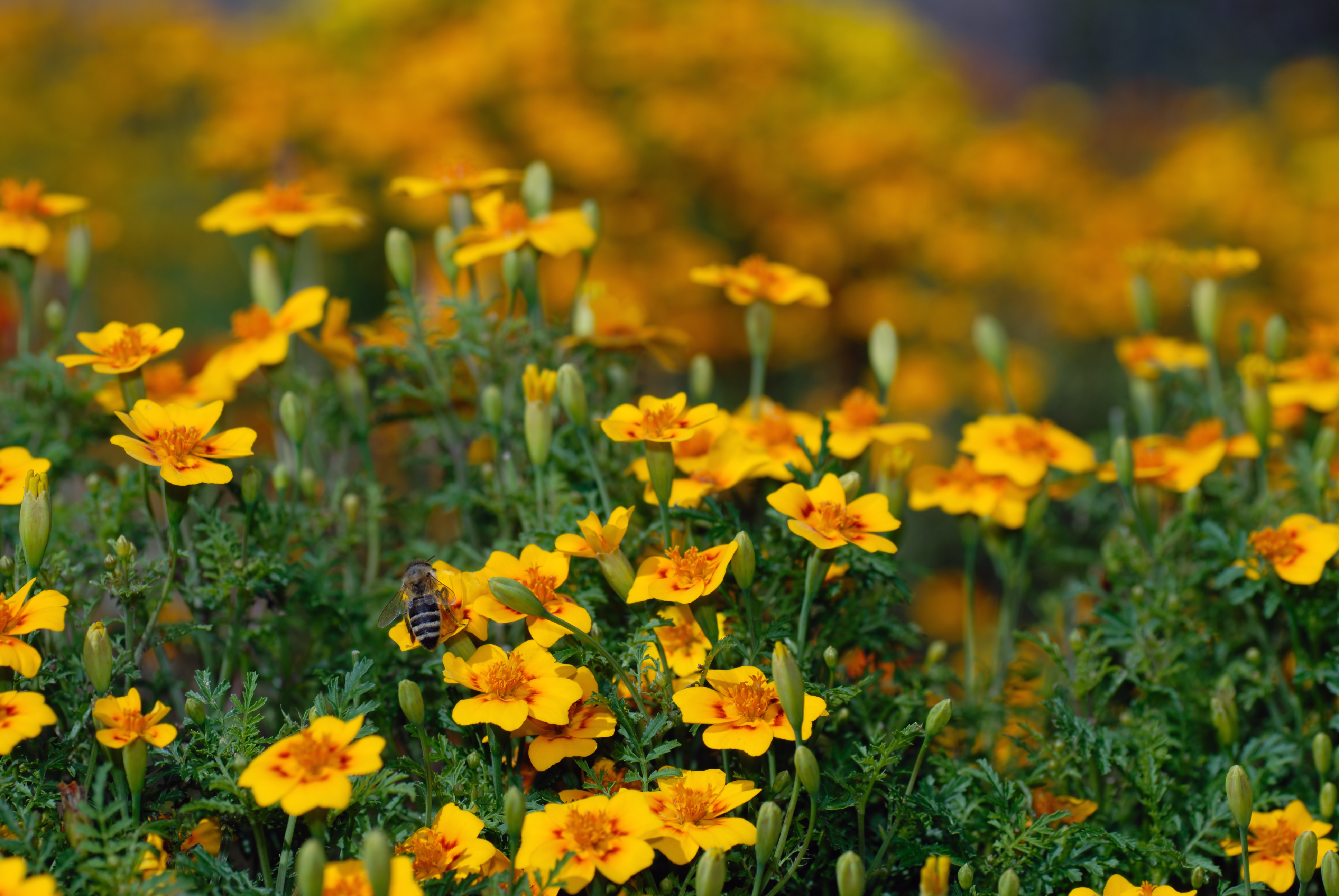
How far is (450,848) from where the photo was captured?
1230mm

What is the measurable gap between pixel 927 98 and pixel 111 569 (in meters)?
6.10

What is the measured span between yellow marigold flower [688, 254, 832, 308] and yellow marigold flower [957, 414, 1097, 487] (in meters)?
0.35

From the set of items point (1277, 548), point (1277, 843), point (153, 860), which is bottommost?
point (1277, 843)

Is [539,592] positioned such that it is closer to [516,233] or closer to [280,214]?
[516,233]

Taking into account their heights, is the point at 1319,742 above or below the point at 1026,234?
above

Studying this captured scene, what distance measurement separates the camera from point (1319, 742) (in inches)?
59.2

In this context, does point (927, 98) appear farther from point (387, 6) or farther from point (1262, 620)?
point (1262, 620)

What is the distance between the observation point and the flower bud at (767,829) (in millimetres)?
1169

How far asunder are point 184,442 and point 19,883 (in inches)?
21.9

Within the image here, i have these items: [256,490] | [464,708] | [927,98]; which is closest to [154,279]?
[927,98]

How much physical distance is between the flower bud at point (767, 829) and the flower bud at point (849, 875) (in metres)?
0.07

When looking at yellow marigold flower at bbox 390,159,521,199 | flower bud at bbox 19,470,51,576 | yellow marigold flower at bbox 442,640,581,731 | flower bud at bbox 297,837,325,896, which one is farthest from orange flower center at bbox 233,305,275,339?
flower bud at bbox 297,837,325,896

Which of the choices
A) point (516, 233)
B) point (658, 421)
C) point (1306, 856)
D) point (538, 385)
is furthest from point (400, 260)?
point (1306, 856)

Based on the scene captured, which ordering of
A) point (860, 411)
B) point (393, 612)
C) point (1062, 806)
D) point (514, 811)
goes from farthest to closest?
point (860, 411) → point (1062, 806) → point (393, 612) → point (514, 811)
